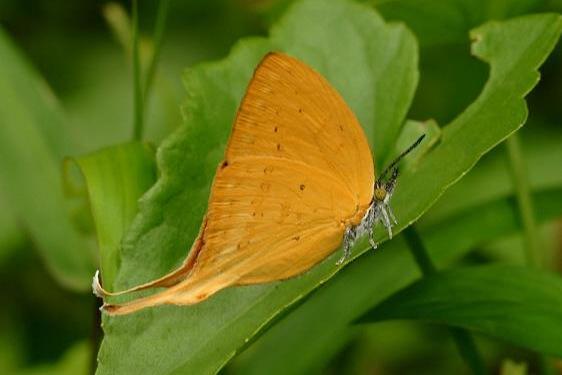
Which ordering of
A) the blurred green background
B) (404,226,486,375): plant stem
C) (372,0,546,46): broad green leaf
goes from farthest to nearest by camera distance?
the blurred green background, (372,0,546,46): broad green leaf, (404,226,486,375): plant stem

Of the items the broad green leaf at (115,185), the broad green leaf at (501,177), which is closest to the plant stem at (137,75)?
Result: the broad green leaf at (115,185)

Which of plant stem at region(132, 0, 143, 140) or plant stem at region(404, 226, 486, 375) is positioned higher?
plant stem at region(132, 0, 143, 140)

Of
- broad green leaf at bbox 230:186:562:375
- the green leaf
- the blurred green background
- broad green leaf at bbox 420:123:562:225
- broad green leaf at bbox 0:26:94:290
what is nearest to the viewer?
the green leaf

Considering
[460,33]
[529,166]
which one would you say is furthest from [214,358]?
[529,166]

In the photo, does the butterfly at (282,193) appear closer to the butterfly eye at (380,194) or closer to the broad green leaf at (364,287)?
the butterfly eye at (380,194)

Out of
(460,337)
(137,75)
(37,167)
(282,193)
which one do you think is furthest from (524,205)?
(37,167)

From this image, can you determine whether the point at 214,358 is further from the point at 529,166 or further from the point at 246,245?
the point at 529,166

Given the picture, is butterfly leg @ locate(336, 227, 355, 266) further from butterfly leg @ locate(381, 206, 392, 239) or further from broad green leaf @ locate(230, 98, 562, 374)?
broad green leaf @ locate(230, 98, 562, 374)

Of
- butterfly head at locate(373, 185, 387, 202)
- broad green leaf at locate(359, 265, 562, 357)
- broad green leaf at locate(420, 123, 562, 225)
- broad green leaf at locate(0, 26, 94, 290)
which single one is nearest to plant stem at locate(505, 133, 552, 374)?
broad green leaf at locate(359, 265, 562, 357)
